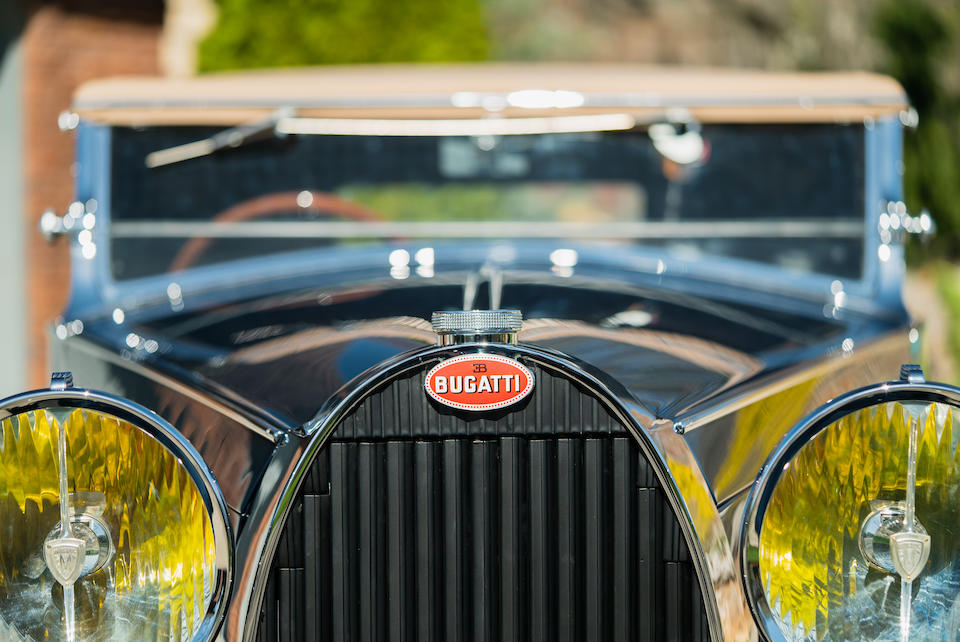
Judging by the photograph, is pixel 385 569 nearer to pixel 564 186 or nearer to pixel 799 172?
pixel 564 186

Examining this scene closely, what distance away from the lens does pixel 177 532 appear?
1341 millimetres

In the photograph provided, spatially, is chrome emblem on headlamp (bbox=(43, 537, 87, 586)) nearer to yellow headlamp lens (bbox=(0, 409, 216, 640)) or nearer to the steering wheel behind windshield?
yellow headlamp lens (bbox=(0, 409, 216, 640))

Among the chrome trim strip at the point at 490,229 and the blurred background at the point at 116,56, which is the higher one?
the blurred background at the point at 116,56

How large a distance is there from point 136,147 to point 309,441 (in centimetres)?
123

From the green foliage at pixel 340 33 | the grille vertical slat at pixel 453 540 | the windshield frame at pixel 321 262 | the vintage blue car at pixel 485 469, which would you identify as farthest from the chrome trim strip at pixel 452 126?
the green foliage at pixel 340 33

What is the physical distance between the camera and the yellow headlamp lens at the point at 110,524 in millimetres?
1335

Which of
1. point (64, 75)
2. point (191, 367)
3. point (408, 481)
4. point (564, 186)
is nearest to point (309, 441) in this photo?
A: point (408, 481)

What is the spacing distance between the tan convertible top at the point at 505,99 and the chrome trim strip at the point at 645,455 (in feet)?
3.47

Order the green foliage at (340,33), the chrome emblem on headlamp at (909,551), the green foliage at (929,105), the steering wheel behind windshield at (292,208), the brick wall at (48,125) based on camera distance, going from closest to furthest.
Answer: the chrome emblem on headlamp at (909,551), the steering wheel behind windshield at (292,208), the brick wall at (48,125), the green foliage at (340,33), the green foliage at (929,105)

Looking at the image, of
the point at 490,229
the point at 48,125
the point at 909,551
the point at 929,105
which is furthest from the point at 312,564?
the point at 929,105

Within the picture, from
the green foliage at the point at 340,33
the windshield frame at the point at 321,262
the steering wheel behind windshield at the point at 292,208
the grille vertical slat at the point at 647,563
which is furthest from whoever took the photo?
the green foliage at the point at 340,33

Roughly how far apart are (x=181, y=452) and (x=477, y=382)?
0.38 meters

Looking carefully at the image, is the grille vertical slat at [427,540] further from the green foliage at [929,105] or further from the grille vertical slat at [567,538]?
the green foliage at [929,105]

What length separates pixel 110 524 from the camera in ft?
4.40
